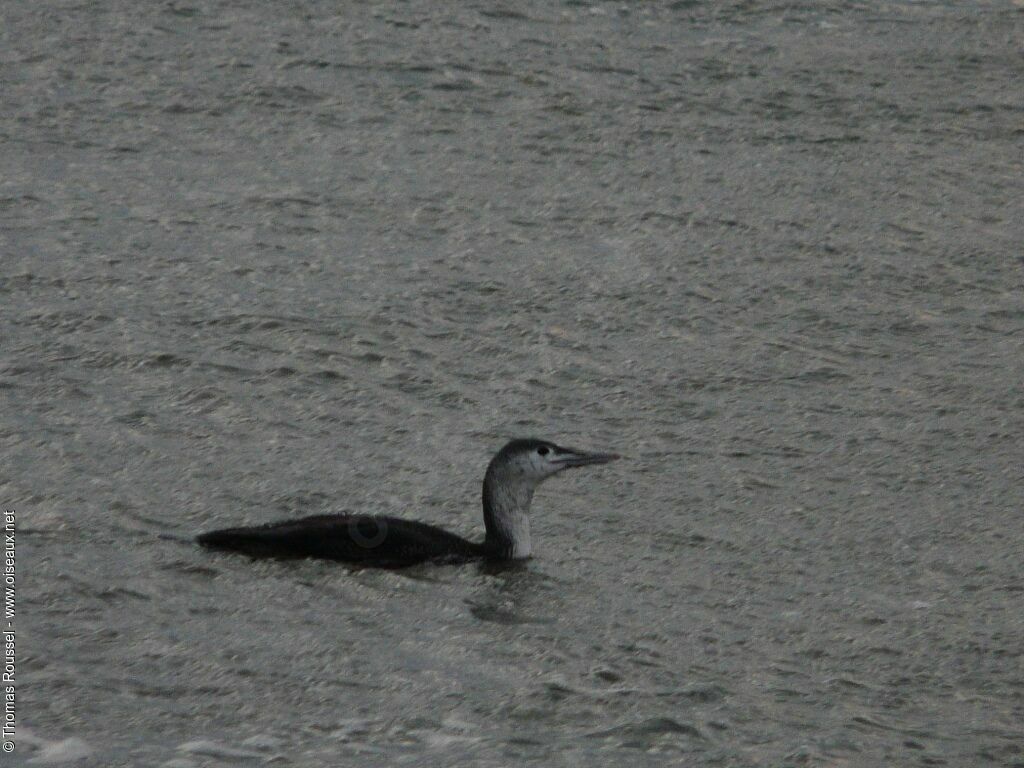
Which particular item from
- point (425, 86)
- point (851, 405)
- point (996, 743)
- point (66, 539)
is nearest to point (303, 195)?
point (425, 86)

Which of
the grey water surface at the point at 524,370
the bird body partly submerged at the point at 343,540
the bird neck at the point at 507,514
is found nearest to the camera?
the grey water surface at the point at 524,370

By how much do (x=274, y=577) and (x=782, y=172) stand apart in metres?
7.68

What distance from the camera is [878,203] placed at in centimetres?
1642

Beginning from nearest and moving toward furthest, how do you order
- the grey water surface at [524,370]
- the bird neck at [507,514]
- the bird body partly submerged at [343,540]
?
the grey water surface at [524,370] → the bird body partly submerged at [343,540] → the bird neck at [507,514]

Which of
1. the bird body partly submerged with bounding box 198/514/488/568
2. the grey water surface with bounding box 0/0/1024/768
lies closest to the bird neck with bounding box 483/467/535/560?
the grey water surface with bounding box 0/0/1024/768

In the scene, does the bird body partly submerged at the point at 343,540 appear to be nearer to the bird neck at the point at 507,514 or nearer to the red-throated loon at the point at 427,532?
the red-throated loon at the point at 427,532

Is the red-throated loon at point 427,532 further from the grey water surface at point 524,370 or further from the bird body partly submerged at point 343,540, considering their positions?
the grey water surface at point 524,370

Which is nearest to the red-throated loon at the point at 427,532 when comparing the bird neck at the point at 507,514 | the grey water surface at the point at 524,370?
the bird neck at the point at 507,514

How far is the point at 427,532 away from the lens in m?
10.7

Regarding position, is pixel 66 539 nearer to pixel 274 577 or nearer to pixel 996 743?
pixel 274 577

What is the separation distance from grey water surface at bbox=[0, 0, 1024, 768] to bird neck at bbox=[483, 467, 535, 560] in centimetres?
17

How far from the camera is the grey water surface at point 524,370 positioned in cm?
903

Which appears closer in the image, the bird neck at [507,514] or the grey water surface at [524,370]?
the grey water surface at [524,370]

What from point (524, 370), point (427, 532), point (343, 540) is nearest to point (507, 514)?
point (427, 532)
